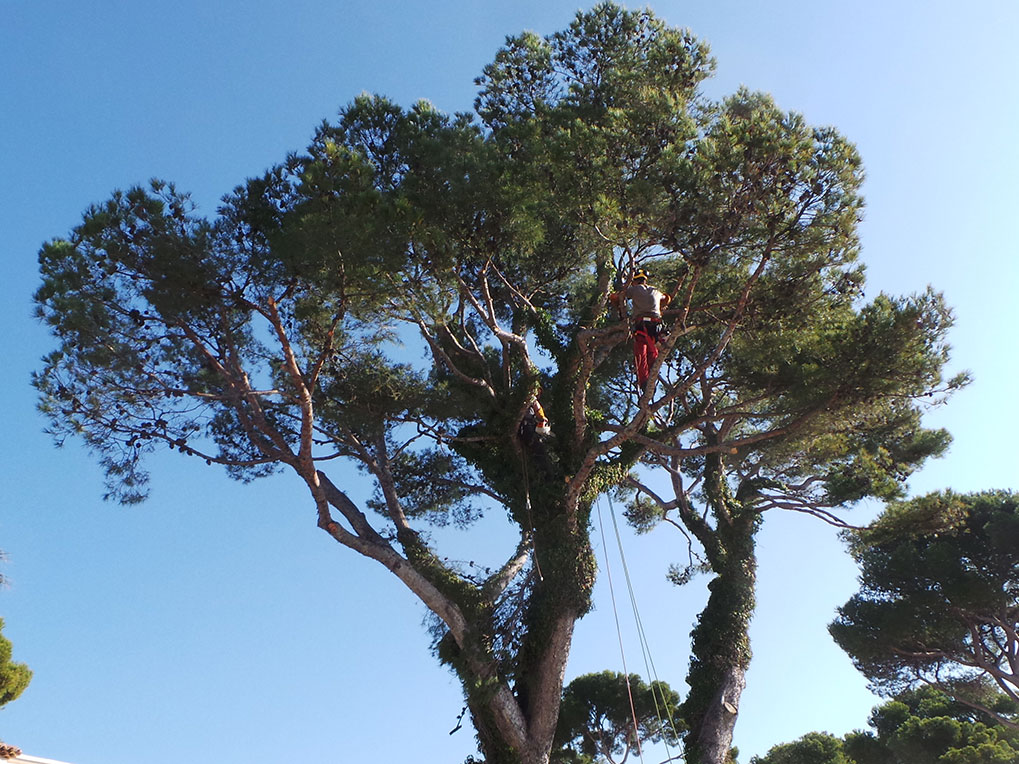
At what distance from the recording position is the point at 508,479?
9.12 m

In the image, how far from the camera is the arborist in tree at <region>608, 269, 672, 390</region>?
7711mm

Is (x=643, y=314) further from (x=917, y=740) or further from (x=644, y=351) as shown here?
(x=917, y=740)

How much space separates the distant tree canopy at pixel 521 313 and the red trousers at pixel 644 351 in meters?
0.32

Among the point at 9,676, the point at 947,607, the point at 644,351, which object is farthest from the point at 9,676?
the point at 947,607

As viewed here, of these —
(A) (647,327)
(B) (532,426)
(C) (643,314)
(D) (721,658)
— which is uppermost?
(B) (532,426)

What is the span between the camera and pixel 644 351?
8.20 metres

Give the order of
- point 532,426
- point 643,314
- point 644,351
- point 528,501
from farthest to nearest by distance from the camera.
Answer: point 532,426 → point 528,501 → point 644,351 → point 643,314

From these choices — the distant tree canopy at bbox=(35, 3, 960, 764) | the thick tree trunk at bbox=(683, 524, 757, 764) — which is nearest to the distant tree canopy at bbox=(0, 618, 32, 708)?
the distant tree canopy at bbox=(35, 3, 960, 764)

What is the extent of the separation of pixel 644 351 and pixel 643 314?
572 millimetres

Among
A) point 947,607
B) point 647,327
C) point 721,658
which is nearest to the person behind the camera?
point 647,327

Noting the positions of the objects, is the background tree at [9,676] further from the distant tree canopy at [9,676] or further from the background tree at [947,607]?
the background tree at [947,607]

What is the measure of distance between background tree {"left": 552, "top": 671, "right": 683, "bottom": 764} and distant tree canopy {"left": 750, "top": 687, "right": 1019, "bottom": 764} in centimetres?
238

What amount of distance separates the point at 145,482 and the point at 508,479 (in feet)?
13.2

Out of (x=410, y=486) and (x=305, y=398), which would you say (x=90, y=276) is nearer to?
(x=305, y=398)
